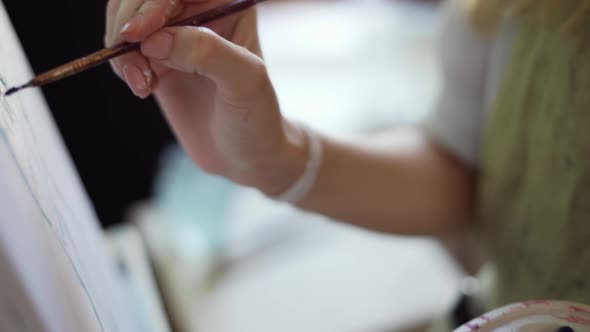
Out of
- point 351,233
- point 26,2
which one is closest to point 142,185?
point 26,2

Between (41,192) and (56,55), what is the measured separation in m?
1.01

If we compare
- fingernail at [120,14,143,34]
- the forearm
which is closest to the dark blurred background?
the forearm

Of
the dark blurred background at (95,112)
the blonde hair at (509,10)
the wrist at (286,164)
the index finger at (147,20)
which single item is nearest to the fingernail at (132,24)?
the index finger at (147,20)

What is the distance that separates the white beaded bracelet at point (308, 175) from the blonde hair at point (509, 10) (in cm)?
21

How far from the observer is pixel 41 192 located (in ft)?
0.97

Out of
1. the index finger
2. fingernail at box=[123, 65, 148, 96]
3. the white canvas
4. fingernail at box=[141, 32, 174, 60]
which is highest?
the index finger

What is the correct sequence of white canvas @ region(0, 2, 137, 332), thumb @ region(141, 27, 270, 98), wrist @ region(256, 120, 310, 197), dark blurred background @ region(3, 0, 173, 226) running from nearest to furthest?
white canvas @ region(0, 2, 137, 332) < thumb @ region(141, 27, 270, 98) < wrist @ region(256, 120, 310, 197) < dark blurred background @ region(3, 0, 173, 226)

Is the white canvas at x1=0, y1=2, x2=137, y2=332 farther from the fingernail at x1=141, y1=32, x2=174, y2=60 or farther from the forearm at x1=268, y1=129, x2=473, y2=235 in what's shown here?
the forearm at x1=268, y1=129, x2=473, y2=235

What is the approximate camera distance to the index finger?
0.34 m

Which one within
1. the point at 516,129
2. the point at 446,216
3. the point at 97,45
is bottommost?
the point at 446,216

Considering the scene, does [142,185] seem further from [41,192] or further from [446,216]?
[41,192]

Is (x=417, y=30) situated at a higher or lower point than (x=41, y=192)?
lower

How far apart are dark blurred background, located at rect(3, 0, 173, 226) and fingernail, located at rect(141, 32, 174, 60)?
0.94m

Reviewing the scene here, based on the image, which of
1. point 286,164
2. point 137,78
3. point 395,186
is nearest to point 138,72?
point 137,78
